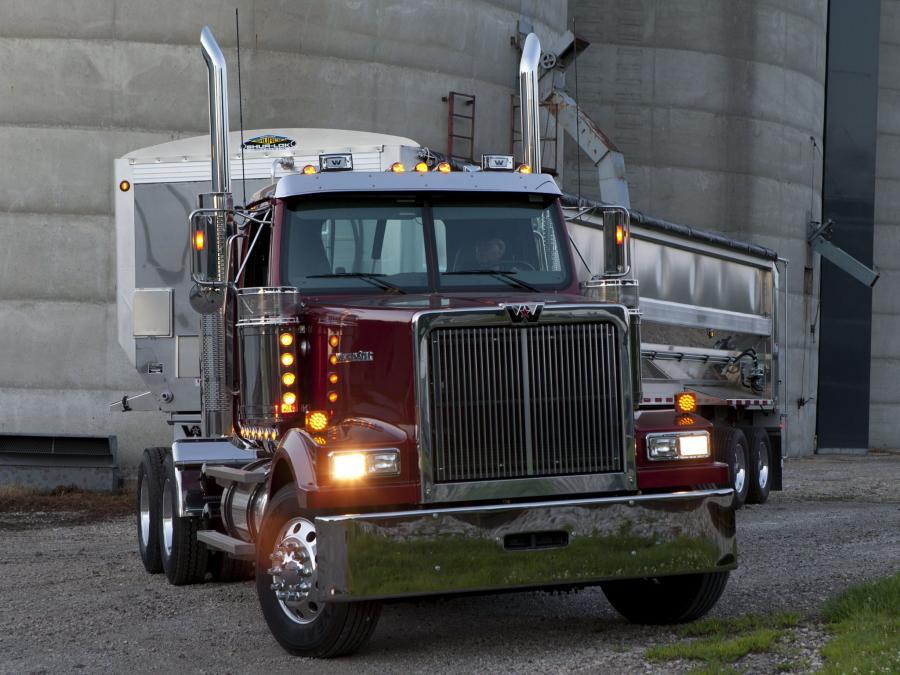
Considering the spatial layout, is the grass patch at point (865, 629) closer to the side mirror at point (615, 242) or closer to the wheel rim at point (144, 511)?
the side mirror at point (615, 242)

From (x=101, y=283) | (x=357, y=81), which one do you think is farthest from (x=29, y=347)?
(x=357, y=81)

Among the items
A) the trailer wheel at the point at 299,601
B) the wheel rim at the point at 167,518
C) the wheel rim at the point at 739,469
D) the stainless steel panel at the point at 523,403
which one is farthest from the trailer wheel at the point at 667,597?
the wheel rim at the point at 739,469

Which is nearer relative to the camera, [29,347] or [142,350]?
[142,350]

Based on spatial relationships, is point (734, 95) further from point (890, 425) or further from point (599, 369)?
point (599, 369)

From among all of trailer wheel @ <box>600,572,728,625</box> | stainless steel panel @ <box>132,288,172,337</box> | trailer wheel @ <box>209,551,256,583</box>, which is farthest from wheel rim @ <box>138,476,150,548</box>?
trailer wheel @ <box>600,572,728,625</box>

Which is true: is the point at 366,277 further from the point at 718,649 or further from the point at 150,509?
the point at 150,509

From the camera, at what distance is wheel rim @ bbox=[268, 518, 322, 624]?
24.4 ft

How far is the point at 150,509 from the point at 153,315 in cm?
194

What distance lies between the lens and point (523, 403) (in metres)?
7.52

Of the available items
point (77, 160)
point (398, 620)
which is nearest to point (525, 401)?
point (398, 620)

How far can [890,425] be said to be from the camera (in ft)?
137

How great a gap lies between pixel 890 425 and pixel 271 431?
3605cm

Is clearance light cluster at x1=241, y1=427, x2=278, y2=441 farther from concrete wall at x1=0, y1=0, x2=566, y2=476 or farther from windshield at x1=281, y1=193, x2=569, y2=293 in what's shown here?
concrete wall at x1=0, y1=0, x2=566, y2=476

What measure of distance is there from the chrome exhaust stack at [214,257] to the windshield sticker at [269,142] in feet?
7.91
